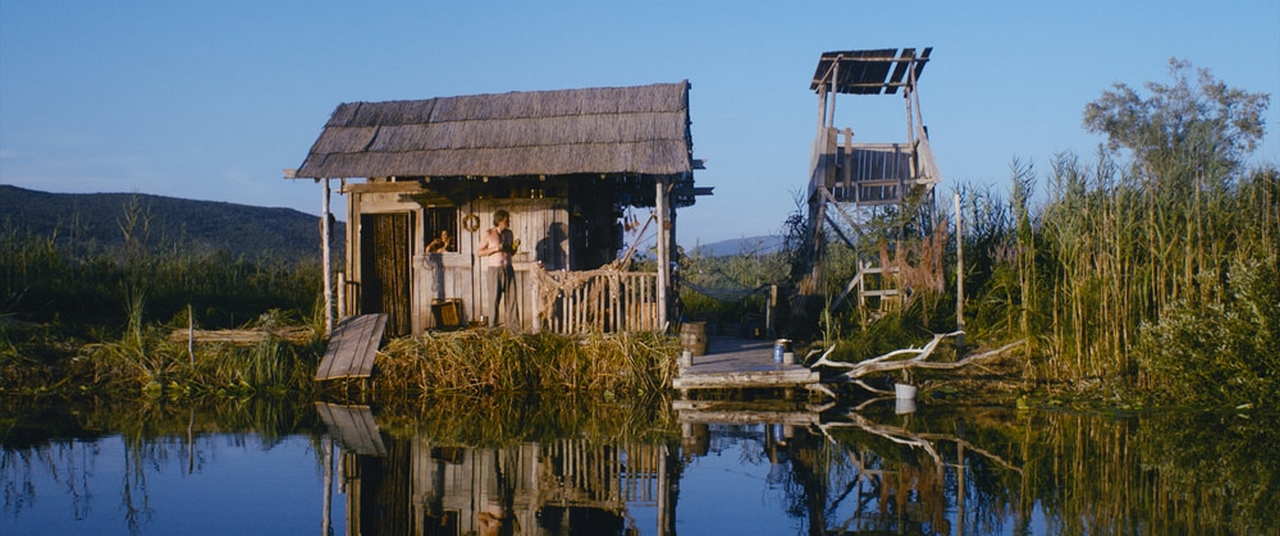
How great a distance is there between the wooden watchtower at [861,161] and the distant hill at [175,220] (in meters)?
24.8

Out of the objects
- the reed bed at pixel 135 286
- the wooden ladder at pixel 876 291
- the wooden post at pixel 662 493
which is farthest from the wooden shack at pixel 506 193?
the wooden post at pixel 662 493

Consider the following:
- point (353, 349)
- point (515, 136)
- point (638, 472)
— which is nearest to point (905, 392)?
point (638, 472)

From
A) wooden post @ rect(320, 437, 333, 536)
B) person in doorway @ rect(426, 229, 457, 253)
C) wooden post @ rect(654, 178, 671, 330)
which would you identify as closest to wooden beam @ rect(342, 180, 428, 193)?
person in doorway @ rect(426, 229, 457, 253)

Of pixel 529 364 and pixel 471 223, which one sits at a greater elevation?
pixel 471 223

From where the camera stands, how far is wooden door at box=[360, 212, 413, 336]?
58.6 ft

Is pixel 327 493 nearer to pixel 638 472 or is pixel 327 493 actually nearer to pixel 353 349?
pixel 638 472

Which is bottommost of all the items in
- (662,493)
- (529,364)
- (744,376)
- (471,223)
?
(662,493)

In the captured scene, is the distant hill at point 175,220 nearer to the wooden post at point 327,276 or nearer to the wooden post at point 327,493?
the wooden post at point 327,276

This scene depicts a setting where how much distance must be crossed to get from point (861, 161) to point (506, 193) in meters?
7.08

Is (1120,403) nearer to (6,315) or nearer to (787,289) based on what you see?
(787,289)

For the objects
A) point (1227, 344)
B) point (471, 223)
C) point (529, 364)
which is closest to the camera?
point (1227, 344)

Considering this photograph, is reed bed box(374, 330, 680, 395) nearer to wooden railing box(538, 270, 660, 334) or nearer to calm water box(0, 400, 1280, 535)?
wooden railing box(538, 270, 660, 334)

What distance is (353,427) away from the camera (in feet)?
39.6

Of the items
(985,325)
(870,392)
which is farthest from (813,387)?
(985,325)
